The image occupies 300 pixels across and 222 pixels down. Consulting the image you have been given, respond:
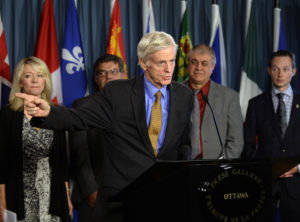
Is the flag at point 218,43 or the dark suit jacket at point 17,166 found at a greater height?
the flag at point 218,43

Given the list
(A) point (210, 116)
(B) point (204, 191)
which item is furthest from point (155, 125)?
(A) point (210, 116)

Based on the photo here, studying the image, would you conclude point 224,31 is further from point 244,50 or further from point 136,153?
point 136,153

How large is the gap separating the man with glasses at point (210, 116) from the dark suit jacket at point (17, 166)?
3.45ft

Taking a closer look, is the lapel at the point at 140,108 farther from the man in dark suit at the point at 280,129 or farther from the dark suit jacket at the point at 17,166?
the man in dark suit at the point at 280,129

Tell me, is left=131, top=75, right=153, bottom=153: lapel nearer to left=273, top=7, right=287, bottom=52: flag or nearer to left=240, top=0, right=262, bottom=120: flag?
left=240, top=0, right=262, bottom=120: flag

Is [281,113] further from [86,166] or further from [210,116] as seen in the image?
[86,166]

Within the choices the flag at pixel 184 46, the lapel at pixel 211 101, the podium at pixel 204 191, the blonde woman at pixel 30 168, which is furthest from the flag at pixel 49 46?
the podium at pixel 204 191

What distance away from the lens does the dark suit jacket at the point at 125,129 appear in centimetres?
187

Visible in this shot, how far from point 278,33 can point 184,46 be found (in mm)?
1181

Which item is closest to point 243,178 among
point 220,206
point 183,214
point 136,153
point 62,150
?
point 220,206

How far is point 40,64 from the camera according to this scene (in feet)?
10.1

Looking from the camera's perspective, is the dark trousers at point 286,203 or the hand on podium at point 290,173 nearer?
the hand on podium at point 290,173

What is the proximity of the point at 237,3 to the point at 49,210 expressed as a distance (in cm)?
318

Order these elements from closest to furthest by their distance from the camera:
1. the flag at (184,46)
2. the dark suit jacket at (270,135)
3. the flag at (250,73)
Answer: the dark suit jacket at (270,135) → the flag at (184,46) → the flag at (250,73)
